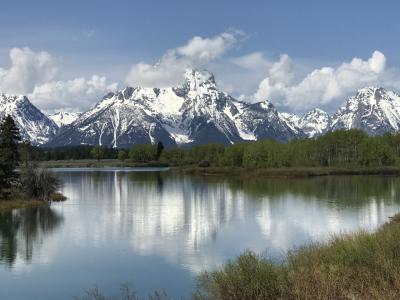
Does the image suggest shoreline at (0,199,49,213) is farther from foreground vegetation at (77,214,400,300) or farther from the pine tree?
foreground vegetation at (77,214,400,300)

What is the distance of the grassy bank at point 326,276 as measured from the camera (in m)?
20.2

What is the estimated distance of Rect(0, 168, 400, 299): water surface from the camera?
116ft

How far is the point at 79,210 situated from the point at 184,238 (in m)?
31.0

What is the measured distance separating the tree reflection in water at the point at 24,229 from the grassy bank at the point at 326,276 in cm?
2428

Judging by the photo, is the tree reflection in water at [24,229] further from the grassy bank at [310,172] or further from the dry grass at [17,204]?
the grassy bank at [310,172]

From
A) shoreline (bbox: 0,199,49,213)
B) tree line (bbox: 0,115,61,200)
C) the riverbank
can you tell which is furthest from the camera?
tree line (bbox: 0,115,61,200)

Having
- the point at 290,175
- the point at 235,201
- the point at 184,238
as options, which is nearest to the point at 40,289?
the point at 184,238

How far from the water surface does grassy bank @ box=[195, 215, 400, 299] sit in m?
8.53

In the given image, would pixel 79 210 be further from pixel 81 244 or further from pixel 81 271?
pixel 81 271

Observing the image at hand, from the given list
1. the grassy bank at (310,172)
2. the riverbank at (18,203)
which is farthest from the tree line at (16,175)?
the grassy bank at (310,172)

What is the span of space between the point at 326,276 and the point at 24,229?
145ft

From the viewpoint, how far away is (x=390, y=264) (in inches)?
836

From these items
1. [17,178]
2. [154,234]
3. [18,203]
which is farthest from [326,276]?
[17,178]

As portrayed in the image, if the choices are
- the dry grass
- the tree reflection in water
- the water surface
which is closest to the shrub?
the dry grass
